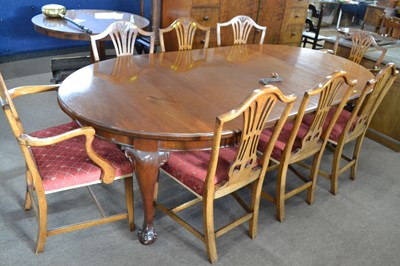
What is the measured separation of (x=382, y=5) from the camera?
310 inches

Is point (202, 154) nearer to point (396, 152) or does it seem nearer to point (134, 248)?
point (134, 248)

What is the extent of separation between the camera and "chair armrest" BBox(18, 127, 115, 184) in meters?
1.41

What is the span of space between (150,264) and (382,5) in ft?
27.3

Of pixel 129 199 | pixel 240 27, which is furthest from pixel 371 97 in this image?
pixel 129 199

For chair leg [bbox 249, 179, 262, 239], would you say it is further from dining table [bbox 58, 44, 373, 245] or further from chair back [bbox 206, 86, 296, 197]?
dining table [bbox 58, 44, 373, 245]

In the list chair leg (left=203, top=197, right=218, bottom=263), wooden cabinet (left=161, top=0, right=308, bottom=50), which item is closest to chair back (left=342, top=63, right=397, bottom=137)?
chair leg (left=203, top=197, right=218, bottom=263)

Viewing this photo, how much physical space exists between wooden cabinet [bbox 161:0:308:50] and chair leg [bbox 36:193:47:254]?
223 centimetres

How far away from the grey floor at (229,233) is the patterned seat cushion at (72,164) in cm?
41

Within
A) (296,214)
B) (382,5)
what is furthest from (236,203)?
(382,5)

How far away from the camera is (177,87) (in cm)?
197

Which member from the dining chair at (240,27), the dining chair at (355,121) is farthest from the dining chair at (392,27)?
the dining chair at (355,121)

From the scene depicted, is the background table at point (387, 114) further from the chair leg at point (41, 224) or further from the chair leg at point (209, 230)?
the chair leg at point (41, 224)

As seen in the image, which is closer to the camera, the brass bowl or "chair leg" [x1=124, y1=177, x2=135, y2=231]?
"chair leg" [x1=124, y1=177, x2=135, y2=231]

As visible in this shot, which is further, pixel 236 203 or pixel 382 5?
pixel 382 5
